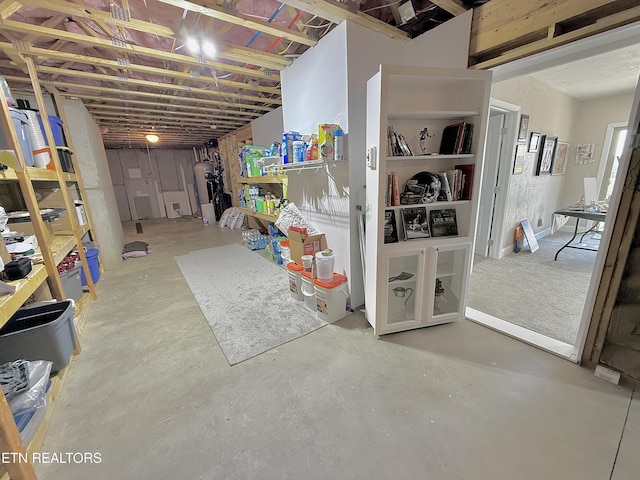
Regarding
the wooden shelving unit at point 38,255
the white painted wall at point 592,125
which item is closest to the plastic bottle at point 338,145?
the wooden shelving unit at point 38,255

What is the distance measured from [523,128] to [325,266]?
11.8 ft

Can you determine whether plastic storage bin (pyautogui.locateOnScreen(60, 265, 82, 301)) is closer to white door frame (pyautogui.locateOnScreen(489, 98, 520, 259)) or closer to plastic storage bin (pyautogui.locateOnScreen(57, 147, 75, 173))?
plastic storage bin (pyautogui.locateOnScreen(57, 147, 75, 173))

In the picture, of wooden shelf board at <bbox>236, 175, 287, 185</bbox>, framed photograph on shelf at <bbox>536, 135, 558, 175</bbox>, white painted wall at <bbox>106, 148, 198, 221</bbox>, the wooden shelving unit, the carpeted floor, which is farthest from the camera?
white painted wall at <bbox>106, 148, 198, 221</bbox>

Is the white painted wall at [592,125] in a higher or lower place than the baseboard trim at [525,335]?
higher

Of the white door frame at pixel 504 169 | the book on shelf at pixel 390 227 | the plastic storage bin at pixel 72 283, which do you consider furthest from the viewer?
the white door frame at pixel 504 169

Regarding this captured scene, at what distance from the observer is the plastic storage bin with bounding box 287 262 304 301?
8.90ft

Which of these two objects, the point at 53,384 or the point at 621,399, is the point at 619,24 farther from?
the point at 53,384

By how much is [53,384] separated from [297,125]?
3.02 m

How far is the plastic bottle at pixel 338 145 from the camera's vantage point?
84.4 inches

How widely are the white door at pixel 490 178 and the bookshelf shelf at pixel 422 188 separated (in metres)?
1.90

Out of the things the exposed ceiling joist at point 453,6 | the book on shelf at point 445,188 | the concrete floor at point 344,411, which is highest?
the exposed ceiling joist at point 453,6

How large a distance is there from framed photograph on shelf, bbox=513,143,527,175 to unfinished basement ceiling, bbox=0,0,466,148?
2.33 metres

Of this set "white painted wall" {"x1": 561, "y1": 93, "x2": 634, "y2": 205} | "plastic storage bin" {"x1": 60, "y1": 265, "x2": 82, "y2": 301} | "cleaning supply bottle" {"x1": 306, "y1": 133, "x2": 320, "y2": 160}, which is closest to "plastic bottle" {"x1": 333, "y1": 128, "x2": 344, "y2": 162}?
"cleaning supply bottle" {"x1": 306, "y1": 133, "x2": 320, "y2": 160}

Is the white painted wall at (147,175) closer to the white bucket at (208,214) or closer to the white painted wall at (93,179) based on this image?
the white bucket at (208,214)
